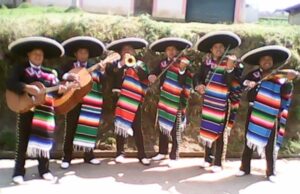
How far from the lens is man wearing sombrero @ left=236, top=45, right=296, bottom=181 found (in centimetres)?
648

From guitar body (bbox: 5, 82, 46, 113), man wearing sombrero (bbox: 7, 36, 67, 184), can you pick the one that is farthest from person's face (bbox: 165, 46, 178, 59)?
guitar body (bbox: 5, 82, 46, 113)

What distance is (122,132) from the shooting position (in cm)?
700

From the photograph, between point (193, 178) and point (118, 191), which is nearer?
point (118, 191)

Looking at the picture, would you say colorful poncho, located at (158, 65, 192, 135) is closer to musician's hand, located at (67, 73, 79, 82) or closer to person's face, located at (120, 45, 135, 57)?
person's face, located at (120, 45, 135, 57)

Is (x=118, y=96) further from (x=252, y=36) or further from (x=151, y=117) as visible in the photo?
(x=252, y=36)

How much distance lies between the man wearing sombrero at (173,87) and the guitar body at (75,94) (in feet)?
3.06

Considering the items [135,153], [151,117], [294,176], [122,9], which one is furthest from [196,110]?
[122,9]

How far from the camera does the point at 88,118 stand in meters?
6.82

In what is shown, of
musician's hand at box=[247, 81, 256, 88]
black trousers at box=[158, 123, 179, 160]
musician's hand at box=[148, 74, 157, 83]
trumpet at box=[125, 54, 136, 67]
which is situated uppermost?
trumpet at box=[125, 54, 136, 67]

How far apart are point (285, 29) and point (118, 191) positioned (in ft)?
15.0

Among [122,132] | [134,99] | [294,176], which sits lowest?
[294,176]

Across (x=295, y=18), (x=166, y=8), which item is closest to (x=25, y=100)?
(x=166, y=8)

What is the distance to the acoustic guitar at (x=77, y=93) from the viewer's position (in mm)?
6273

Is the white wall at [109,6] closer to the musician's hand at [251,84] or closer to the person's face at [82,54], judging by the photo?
the person's face at [82,54]
